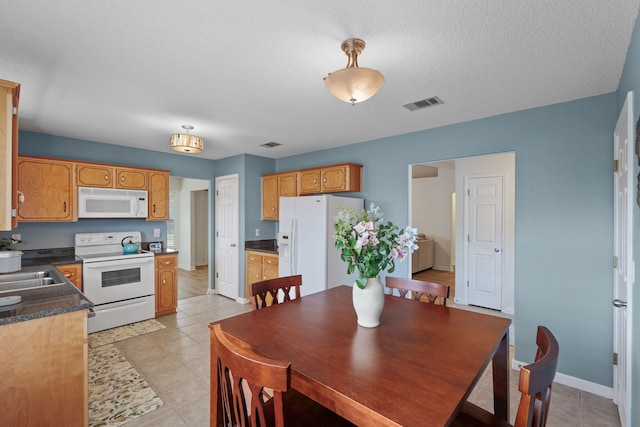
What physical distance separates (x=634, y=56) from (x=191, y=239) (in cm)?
785

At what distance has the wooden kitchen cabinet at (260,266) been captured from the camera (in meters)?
4.47

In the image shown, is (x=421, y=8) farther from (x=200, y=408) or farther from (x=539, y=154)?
(x=200, y=408)

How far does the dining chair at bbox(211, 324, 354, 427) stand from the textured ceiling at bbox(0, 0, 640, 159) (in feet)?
5.11

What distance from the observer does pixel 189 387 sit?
98.3 inches

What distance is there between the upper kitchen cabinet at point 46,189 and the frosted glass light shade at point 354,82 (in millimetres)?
3770

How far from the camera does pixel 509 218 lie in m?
4.27

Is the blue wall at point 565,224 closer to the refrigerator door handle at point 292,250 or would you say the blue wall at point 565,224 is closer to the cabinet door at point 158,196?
the refrigerator door handle at point 292,250

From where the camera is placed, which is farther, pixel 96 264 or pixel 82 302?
pixel 96 264

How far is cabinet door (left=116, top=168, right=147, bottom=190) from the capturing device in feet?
13.4

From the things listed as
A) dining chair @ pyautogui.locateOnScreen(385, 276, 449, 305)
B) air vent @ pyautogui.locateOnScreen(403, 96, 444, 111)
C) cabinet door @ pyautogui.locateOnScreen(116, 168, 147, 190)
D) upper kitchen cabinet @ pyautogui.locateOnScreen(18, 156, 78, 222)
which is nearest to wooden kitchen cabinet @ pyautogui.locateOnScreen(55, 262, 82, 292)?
upper kitchen cabinet @ pyautogui.locateOnScreen(18, 156, 78, 222)

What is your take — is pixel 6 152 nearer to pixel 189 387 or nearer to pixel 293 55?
pixel 293 55

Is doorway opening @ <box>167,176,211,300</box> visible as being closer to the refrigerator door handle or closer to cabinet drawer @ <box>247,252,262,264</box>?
cabinet drawer @ <box>247,252,262,264</box>

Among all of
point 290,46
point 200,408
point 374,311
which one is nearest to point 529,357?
point 374,311

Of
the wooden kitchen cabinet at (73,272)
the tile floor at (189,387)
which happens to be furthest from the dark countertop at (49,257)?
the tile floor at (189,387)
